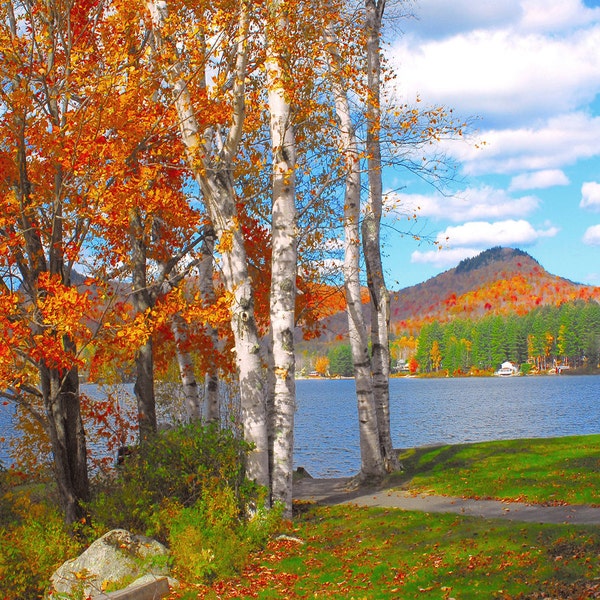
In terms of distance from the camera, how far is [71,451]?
13.6 metres

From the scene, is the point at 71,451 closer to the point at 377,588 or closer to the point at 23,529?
the point at 23,529

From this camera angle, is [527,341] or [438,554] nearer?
[438,554]

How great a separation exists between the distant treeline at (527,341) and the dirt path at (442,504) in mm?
158393

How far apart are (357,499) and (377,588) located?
23.5 ft

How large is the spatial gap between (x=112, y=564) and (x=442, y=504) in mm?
7287

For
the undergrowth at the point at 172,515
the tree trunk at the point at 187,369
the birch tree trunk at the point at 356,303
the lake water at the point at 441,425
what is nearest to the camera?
the undergrowth at the point at 172,515

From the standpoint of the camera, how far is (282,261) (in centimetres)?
1432

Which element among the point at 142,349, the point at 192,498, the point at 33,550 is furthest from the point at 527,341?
the point at 33,550

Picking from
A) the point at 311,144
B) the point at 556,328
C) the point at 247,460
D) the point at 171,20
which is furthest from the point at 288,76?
the point at 556,328

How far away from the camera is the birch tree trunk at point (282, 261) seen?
14.0m

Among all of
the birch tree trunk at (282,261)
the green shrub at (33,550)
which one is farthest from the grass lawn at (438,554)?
the green shrub at (33,550)

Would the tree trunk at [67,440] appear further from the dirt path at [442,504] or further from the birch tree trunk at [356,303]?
the birch tree trunk at [356,303]

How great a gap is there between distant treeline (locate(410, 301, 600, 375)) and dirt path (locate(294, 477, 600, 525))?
15839cm

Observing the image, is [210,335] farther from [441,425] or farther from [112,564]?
[441,425]
